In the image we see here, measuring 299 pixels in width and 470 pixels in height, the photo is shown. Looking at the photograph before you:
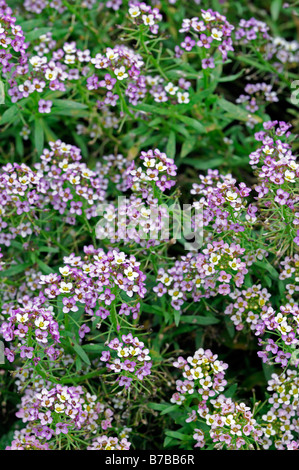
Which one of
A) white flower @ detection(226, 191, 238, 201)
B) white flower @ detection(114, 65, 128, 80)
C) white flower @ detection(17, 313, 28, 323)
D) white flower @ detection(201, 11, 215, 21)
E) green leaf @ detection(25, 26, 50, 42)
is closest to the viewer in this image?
white flower @ detection(17, 313, 28, 323)

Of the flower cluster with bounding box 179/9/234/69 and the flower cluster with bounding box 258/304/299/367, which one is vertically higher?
the flower cluster with bounding box 179/9/234/69

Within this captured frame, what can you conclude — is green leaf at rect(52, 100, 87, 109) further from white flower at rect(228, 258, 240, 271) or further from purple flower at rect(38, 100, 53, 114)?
white flower at rect(228, 258, 240, 271)

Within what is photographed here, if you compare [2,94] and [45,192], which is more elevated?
[2,94]

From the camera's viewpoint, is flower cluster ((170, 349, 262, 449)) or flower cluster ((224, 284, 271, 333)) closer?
flower cluster ((170, 349, 262, 449))

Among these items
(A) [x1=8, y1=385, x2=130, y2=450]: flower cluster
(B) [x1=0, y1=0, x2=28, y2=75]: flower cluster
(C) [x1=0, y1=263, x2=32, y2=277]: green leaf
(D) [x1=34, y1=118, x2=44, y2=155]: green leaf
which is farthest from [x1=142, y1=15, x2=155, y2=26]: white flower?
(A) [x1=8, y1=385, x2=130, y2=450]: flower cluster

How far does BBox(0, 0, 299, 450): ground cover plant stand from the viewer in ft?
11.9

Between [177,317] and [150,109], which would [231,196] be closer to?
[177,317]

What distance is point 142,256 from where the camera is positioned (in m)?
4.14

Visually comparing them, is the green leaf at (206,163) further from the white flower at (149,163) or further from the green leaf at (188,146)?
the white flower at (149,163)

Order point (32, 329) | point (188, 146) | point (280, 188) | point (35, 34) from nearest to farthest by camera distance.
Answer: point (32, 329) < point (280, 188) < point (35, 34) < point (188, 146)

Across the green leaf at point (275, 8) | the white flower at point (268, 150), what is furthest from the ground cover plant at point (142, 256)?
the green leaf at point (275, 8)

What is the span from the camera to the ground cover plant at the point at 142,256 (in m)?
3.62

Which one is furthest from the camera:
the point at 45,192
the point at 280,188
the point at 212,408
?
Answer: the point at 45,192

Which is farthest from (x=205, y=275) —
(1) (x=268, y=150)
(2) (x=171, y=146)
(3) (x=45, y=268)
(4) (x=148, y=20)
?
(4) (x=148, y=20)
